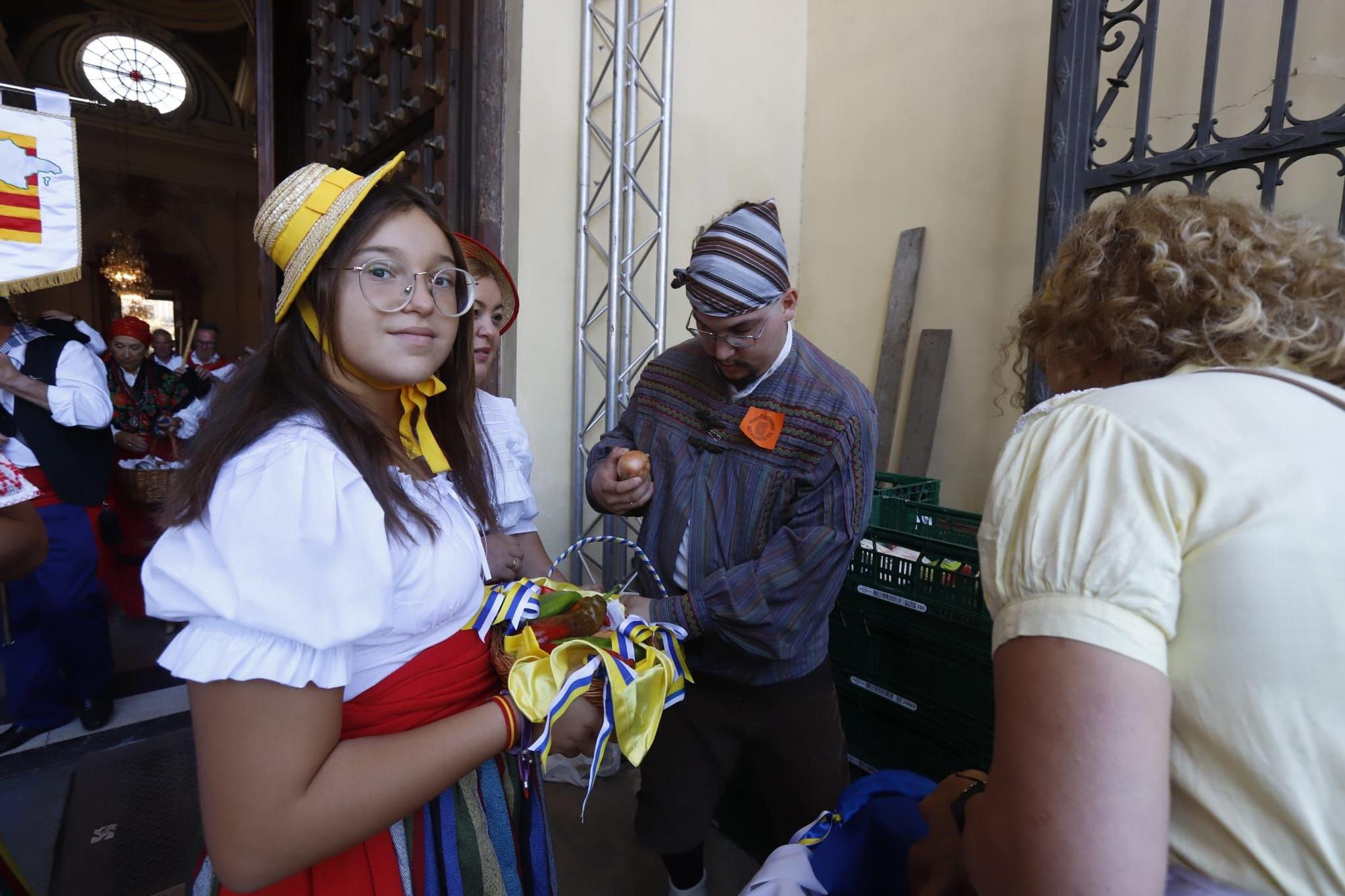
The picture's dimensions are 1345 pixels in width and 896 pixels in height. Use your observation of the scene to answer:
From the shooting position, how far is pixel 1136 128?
261 centimetres

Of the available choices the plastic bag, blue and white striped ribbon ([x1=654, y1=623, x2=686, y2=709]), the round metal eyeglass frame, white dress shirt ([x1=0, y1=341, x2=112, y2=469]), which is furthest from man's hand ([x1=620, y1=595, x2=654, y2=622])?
white dress shirt ([x1=0, y1=341, x2=112, y2=469])

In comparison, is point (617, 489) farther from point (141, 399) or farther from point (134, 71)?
point (134, 71)

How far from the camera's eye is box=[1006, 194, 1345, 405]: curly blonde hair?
0.83 m

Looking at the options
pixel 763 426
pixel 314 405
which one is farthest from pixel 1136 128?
pixel 314 405

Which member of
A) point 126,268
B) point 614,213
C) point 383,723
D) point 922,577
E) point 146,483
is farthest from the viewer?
point 126,268

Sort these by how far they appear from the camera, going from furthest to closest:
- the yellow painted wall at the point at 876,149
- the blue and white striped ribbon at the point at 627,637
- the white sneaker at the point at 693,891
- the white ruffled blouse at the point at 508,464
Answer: the yellow painted wall at the point at 876,149, the white sneaker at the point at 693,891, the white ruffled blouse at the point at 508,464, the blue and white striped ribbon at the point at 627,637

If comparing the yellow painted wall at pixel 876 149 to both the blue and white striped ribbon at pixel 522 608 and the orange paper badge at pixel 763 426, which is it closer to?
the orange paper badge at pixel 763 426

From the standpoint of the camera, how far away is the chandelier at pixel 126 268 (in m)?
11.0

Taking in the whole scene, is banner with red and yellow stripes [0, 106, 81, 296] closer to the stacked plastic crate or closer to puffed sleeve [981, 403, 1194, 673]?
puffed sleeve [981, 403, 1194, 673]

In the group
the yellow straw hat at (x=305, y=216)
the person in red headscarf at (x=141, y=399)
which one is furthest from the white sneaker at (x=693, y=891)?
the person in red headscarf at (x=141, y=399)

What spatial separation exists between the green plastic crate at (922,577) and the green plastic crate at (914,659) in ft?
0.23

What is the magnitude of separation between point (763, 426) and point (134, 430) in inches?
191

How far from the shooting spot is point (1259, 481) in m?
0.68

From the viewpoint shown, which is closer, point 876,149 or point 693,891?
point 693,891
